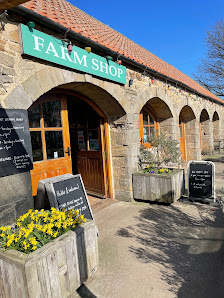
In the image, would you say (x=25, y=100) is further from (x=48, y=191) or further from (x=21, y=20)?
(x=48, y=191)

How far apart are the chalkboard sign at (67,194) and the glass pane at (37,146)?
0.65 m

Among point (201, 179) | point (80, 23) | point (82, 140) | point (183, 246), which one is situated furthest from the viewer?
point (82, 140)

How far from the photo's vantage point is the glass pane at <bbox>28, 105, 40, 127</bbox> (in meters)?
3.56

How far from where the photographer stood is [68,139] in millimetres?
4242

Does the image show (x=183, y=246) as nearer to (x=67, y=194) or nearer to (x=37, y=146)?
(x=67, y=194)

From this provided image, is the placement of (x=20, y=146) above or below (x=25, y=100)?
below

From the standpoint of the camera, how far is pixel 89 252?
235 centimetres

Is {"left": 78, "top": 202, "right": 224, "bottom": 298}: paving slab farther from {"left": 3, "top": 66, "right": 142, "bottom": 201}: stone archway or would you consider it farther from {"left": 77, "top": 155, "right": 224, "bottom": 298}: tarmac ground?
{"left": 3, "top": 66, "right": 142, "bottom": 201}: stone archway

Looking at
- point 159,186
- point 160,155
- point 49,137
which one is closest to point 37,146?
point 49,137

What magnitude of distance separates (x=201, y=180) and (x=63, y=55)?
3.74 metres

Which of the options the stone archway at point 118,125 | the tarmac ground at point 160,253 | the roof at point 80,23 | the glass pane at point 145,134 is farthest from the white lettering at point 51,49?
the glass pane at point 145,134

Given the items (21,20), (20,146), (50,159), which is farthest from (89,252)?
(21,20)

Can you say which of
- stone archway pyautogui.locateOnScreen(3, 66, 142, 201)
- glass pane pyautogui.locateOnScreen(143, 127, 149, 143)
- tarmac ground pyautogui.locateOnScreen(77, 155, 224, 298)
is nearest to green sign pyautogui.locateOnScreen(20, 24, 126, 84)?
stone archway pyautogui.locateOnScreen(3, 66, 142, 201)

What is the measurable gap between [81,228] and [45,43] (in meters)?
2.55
